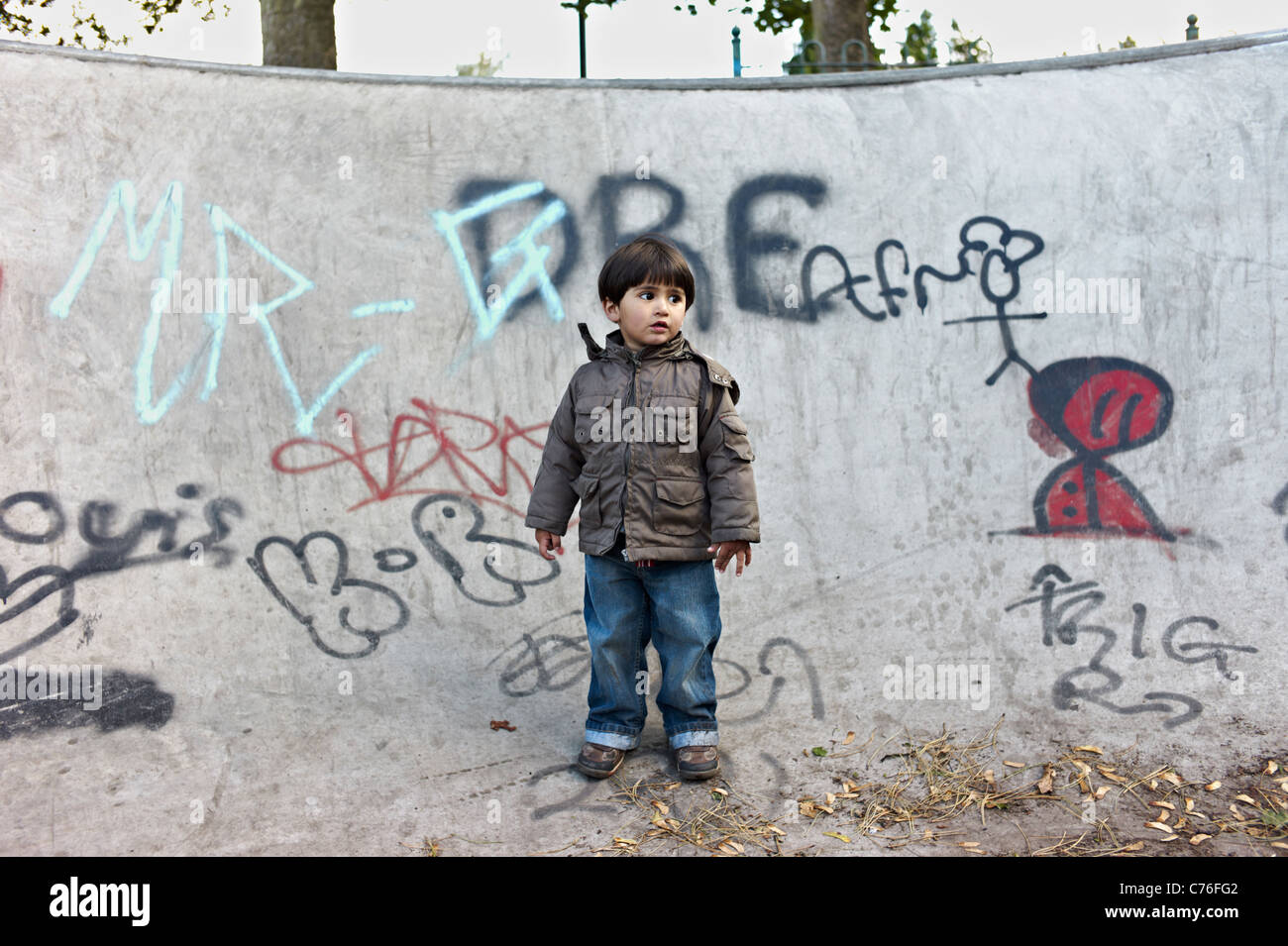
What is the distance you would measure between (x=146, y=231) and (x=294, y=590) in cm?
168

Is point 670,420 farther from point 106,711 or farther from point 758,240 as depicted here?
point 106,711

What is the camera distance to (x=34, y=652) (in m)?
3.53


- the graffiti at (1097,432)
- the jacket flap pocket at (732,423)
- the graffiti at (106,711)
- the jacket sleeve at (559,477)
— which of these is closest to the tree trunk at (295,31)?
the graffiti at (106,711)

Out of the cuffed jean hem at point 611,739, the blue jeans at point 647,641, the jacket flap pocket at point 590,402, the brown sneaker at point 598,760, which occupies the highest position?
the jacket flap pocket at point 590,402

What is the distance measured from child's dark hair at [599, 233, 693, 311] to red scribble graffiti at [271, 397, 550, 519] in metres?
1.24

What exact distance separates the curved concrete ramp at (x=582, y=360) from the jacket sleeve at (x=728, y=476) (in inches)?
34.1

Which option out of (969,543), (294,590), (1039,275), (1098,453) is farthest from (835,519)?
(294,590)

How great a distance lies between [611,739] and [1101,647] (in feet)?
6.20

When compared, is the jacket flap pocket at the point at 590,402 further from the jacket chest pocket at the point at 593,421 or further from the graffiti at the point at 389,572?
the graffiti at the point at 389,572

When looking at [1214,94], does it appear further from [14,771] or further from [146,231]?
[14,771]

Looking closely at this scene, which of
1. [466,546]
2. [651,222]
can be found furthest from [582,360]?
[466,546]

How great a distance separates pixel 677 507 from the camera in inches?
114

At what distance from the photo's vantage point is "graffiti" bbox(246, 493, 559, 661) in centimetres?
373

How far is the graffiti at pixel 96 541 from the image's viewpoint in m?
3.63
